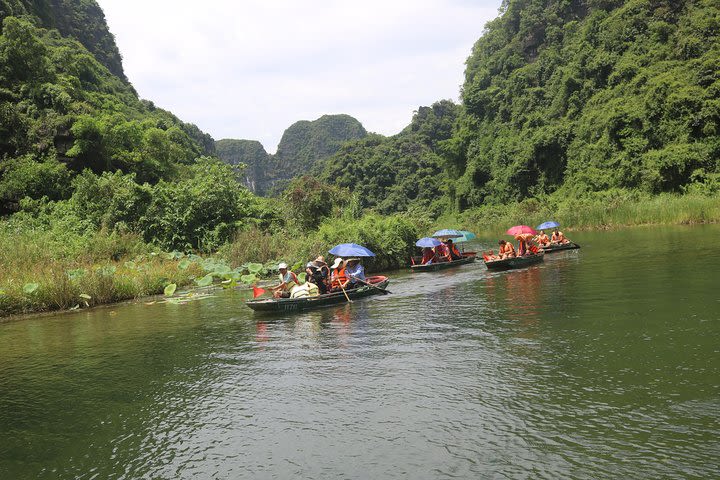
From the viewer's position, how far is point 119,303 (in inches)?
653

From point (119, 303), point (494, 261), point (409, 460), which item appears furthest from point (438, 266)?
point (409, 460)

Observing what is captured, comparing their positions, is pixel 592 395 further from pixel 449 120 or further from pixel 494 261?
pixel 449 120

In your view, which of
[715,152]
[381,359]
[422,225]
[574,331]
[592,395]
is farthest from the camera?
[715,152]

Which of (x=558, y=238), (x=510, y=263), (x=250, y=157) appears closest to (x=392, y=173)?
(x=558, y=238)

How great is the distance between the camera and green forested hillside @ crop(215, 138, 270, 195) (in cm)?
13712

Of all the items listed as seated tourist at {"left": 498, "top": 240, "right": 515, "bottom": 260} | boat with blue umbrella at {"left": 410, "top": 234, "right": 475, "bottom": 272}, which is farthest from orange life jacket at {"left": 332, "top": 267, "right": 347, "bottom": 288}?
seated tourist at {"left": 498, "top": 240, "right": 515, "bottom": 260}

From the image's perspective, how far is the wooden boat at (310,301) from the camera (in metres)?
13.4

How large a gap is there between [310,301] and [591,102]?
4650 cm

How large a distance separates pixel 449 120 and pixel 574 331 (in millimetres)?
81218

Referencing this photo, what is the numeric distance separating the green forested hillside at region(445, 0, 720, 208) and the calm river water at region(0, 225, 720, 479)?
30486 mm

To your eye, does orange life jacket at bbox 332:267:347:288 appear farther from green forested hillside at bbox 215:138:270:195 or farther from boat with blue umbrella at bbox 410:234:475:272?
green forested hillside at bbox 215:138:270:195

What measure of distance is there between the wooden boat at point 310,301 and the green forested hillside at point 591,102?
30.1 m

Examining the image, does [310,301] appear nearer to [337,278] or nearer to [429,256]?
[337,278]

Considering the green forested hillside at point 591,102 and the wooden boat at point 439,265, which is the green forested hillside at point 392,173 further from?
the wooden boat at point 439,265
